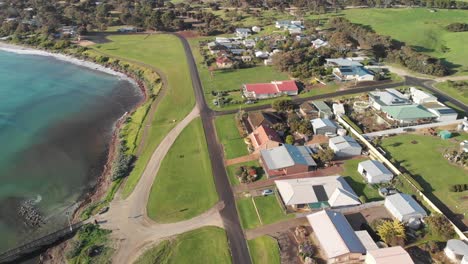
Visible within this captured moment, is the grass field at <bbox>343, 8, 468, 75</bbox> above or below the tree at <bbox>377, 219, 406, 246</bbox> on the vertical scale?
above

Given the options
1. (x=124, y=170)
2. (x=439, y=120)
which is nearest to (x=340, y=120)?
(x=439, y=120)

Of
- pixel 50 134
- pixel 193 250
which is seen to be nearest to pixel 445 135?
pixel 193 250

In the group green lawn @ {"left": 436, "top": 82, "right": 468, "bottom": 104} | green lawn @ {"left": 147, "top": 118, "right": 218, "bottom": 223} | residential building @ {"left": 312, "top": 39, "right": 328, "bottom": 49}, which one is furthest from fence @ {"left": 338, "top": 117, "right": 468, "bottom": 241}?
residential building @ {"left": 312, "top": 39, "right": 328, "bottom": 49}

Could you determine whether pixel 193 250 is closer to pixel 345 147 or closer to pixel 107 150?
pixel 345 147

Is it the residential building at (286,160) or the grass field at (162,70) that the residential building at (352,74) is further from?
the grass field at (162,70)

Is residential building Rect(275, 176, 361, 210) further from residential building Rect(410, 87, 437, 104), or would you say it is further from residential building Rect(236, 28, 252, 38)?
residential building Rect(236, 28, 252, 38)

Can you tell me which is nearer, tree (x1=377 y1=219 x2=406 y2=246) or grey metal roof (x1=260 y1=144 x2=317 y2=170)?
tree (x1=377 y1=219 x2=406 y2=246)

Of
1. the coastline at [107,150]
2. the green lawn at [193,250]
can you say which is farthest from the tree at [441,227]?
the coastline at [107,150]
